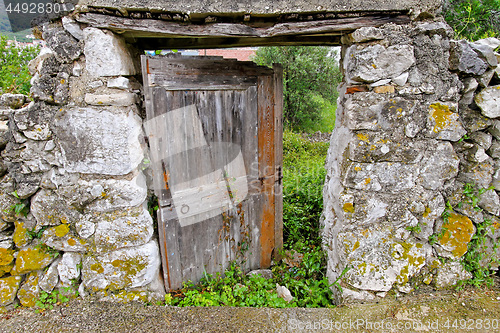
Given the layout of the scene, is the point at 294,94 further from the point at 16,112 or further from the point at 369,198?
the point at 16,112

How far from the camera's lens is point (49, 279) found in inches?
79.5

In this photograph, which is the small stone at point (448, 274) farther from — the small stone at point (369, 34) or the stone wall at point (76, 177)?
the stone wall at point (76, 177)

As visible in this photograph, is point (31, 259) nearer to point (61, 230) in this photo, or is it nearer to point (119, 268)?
point (61, 230)

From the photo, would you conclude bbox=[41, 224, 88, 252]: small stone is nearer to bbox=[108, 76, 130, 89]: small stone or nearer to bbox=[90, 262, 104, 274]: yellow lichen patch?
bbox=[90, 262, 104, 274]: yellow lichen patch

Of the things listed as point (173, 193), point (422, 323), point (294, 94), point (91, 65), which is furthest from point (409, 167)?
point (294, 94)

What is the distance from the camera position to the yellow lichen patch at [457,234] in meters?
2.05

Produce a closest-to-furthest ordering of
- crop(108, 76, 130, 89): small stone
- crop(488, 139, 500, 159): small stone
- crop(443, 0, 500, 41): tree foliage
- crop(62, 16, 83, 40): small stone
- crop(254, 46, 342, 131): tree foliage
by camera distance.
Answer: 1. crop(62, 16, 83, 40): small stone
2. crop(108, 76, 130, 89): small stone
3. crop(488, 139, 500, 159): small stone
4. crop(443, 0, 500, 41): tree foliage
5. crop(254, 46, 342, 131): tree foliage

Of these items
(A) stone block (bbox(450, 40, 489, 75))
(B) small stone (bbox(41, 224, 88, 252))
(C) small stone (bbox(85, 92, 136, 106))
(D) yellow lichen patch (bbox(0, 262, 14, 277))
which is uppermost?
(A) stone block (bbox(450, 40, 489, 75))

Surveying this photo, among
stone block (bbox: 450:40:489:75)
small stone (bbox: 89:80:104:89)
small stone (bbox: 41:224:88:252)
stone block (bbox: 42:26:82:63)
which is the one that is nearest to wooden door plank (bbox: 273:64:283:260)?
stone block (bbox: 450:40:489:75)

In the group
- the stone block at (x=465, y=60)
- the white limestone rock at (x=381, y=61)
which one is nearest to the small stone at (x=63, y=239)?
the white limestone rock at (x=381, y=61)

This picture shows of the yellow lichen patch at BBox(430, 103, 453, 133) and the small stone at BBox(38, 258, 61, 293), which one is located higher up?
the yellow lichen patch at BBox(430, 103, 453, 133)

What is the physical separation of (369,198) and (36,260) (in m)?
2.40

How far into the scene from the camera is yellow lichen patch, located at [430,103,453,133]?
1918 millimetres

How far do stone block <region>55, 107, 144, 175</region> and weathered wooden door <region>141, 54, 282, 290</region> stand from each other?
0.18 metres
